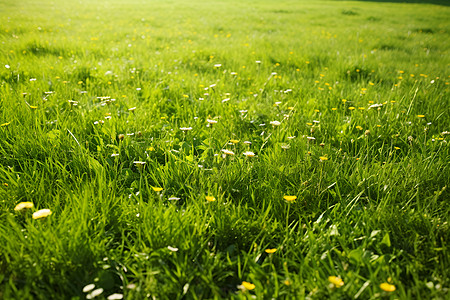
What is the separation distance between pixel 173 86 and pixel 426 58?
15.6ft

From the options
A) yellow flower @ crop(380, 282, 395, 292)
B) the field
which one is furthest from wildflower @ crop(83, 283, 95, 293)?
yellow flower @ crop(380, 282, 395, 292)

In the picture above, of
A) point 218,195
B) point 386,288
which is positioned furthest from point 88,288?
point 386,288

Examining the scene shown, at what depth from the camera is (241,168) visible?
1894mm

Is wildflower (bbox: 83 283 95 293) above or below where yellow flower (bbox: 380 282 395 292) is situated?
above

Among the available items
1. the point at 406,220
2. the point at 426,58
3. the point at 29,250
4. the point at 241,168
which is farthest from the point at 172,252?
the point at 426,58

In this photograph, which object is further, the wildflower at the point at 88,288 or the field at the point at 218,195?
the field at the point at 218,195

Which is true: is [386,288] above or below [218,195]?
below

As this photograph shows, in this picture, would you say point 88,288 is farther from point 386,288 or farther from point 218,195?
point 386,288

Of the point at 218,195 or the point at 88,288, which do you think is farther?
the point at 218,195

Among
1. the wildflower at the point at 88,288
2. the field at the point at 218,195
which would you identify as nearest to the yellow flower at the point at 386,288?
the field at the point at 218,195

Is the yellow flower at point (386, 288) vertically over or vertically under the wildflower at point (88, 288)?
under

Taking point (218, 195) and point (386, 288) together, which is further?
point (218, 195)

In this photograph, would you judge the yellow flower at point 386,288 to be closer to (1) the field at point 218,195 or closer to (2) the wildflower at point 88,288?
(1) the field at point 218,195

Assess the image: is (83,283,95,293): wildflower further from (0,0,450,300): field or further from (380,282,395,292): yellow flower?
(380,282,395,292): yellow flower
